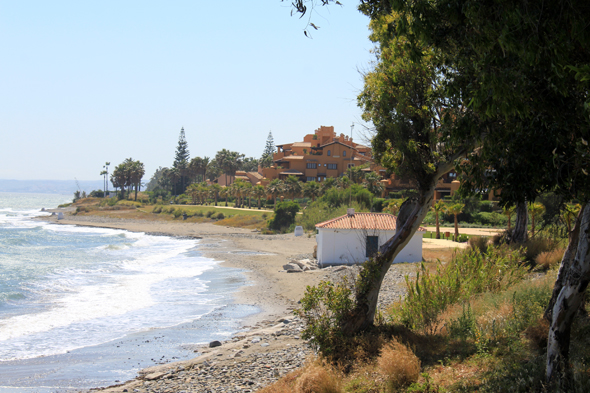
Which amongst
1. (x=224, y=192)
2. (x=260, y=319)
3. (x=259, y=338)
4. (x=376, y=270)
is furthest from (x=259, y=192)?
(x=376, y=270)

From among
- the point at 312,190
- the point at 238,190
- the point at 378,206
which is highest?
the point at 238,190

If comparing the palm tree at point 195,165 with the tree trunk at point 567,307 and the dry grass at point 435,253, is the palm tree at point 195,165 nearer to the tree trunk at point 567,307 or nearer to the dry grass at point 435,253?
the dry grass at point 435,253

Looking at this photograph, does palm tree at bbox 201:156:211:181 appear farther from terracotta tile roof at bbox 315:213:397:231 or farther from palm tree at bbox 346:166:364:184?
terracotta tile roof at bbox 315:213:397:231

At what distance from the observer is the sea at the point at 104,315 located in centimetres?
1295

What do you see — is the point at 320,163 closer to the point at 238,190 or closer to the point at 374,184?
the point at 238,190

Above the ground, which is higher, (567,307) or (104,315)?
(567,307)

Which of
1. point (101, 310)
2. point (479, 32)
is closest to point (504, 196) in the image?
point (479, 32)

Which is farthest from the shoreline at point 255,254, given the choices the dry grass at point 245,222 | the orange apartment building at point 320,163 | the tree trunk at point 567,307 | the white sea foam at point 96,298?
the orange apartment building at point 320,163

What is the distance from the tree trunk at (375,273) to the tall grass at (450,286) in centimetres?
88

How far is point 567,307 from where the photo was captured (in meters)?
6.09

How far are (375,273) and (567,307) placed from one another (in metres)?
4.23

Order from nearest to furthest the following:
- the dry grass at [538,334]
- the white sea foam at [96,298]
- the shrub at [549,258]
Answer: the dry grass at [538,334]
the white sea foam at [96,298]
the shrub at [549,258]

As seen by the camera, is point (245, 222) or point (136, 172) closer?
point (245, 222)

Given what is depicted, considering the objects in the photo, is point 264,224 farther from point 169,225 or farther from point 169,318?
point 169,318
